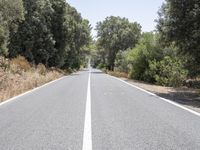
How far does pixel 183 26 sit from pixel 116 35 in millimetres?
64816

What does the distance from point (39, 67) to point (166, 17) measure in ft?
74.4

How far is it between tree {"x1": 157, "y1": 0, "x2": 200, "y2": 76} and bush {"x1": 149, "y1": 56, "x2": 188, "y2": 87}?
903 centimetres

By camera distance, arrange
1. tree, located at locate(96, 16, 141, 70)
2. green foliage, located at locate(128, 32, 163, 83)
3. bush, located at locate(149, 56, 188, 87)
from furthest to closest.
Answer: tree, located at locate(96, 16, 141, 70) → green foliage, located at locate(128, 32, 163, 83) → bush, located at locate(149, 56, 188, 87)

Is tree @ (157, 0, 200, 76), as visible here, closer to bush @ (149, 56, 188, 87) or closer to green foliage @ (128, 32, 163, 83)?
bush @ (149, 56, 188, 87)

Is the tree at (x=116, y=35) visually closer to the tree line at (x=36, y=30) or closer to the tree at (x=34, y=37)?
the tree line at (x=36, y=30)

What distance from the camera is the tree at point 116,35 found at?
82312 millimetres

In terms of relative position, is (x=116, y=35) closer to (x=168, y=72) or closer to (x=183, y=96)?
(x=168, y=72)

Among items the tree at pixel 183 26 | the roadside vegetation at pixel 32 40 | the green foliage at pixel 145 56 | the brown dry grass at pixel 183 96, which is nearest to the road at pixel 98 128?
the brown dry grass at pixel 183 96

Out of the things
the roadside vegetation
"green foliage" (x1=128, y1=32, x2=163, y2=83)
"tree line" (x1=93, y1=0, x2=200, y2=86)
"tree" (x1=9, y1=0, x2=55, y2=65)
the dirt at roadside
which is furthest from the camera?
"tree" (x1=9, y1=0, x2=55, y2=65)

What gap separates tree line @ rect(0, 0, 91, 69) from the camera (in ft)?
118

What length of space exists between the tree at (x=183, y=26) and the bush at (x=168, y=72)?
9.03m

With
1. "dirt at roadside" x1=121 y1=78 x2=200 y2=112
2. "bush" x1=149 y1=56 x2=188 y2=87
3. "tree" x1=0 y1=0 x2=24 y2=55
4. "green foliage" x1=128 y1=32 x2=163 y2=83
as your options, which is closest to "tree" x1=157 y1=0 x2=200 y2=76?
"dirt at roadside" x1=121 y1=78 x2=200 y2=112

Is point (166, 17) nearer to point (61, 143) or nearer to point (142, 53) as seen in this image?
point (61, 143)

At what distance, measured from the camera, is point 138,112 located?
12281 mm
